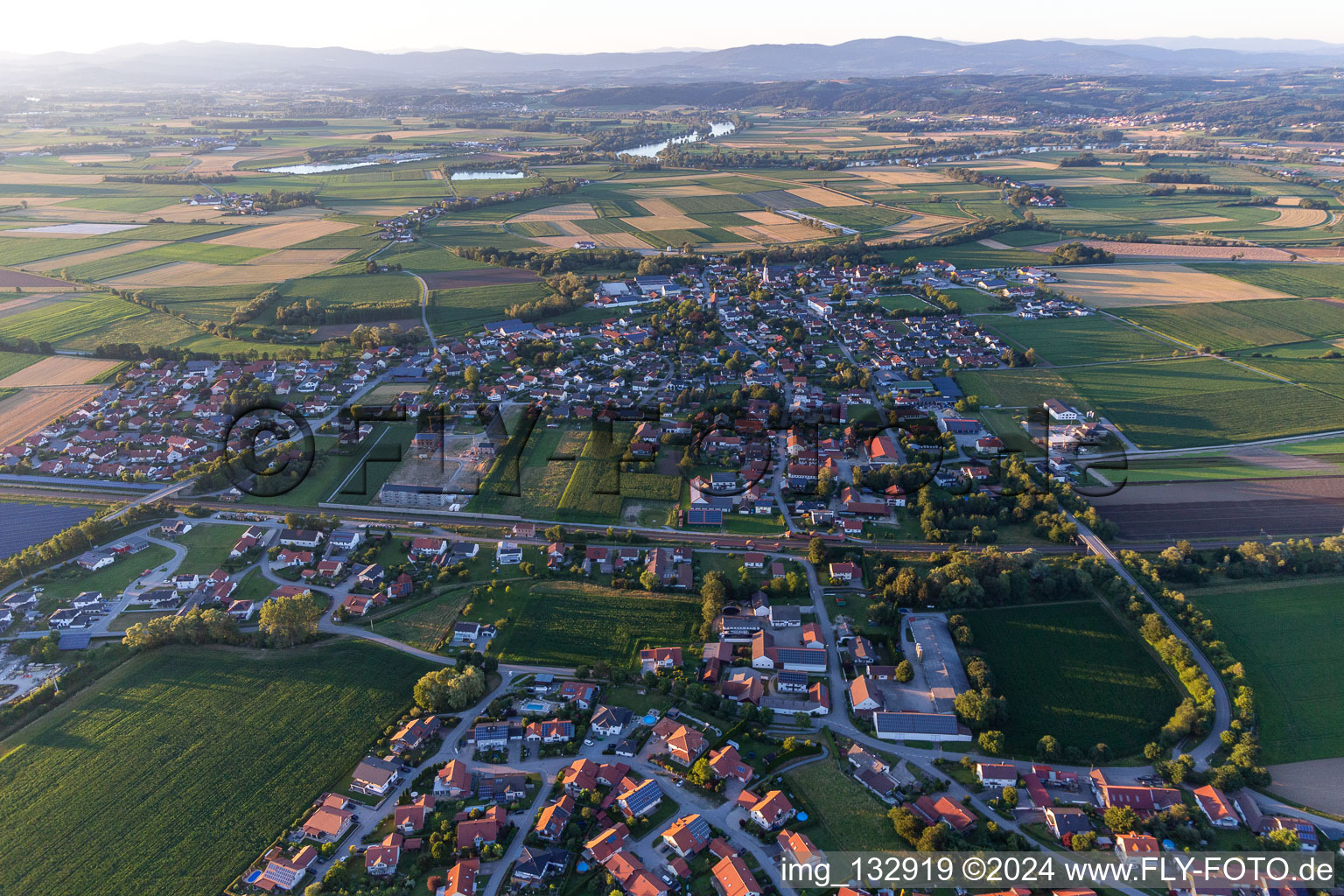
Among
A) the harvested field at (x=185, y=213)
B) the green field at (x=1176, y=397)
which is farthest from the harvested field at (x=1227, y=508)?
the harvested field at (x=185, y=213)

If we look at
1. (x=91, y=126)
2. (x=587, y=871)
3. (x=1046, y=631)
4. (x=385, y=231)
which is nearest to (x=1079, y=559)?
(x=1046, y=631)

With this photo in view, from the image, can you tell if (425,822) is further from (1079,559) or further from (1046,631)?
(1079,559)

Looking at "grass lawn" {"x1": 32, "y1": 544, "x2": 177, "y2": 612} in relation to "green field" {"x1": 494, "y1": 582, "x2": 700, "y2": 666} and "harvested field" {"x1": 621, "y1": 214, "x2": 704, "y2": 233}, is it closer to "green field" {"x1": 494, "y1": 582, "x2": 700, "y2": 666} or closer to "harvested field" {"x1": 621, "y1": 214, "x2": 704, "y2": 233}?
"green field" {"x1": 494, "y1": 582, "x2": 700, "y2": 666}

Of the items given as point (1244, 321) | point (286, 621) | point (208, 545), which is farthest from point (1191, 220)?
point (208, 545)

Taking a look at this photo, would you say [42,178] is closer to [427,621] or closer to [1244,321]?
[427,621]

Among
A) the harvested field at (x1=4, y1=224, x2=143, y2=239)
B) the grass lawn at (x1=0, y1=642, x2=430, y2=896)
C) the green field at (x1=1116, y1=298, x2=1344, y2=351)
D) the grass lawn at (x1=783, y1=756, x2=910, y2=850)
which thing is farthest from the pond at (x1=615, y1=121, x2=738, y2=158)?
the grass lawn at (x1=783, y1=756, x2=910, y2=850)

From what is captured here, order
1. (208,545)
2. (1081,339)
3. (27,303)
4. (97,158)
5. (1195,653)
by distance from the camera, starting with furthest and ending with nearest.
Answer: (97,158)
(27,303)
(1081,339)
(208,545)
(1195,653)
